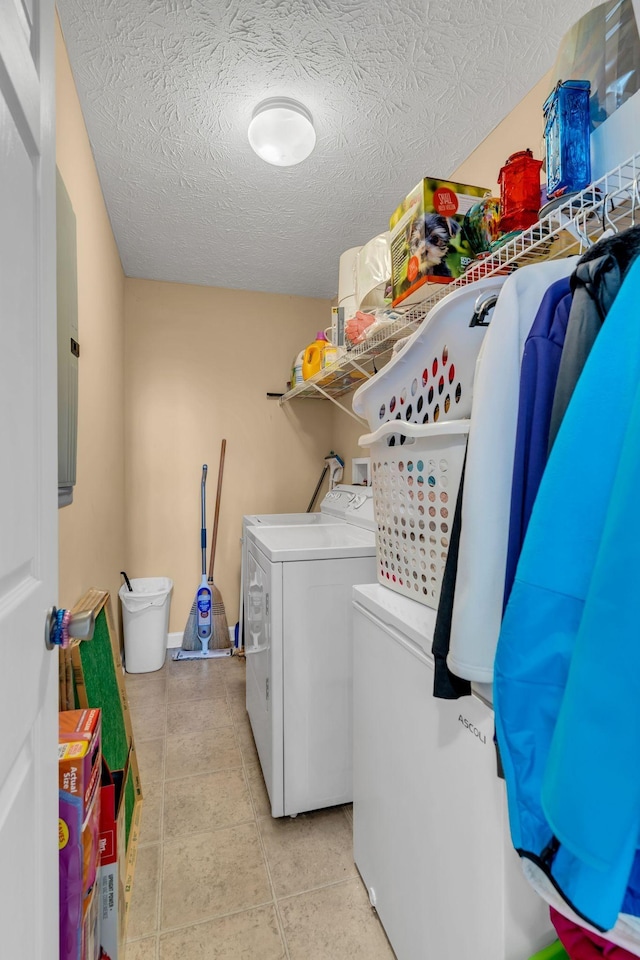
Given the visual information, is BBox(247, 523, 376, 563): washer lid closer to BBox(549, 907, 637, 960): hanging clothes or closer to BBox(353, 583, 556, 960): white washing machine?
BBox(353, 583, 556, 960): white washing machine

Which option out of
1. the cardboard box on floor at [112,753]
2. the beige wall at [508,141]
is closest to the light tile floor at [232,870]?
the cardboard box on floor at [112,753]

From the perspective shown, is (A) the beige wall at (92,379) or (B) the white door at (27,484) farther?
(A) the beige wall at (92,379)

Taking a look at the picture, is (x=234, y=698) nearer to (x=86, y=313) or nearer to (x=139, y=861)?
(x=139, y=861)

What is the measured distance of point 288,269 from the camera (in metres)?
3.10

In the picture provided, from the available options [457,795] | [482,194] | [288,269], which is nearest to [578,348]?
[457,795]

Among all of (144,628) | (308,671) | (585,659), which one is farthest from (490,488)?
(144,628)

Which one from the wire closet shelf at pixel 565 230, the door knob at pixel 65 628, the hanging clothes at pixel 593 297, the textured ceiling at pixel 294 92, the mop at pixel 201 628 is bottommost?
the mop at pixel 201 628

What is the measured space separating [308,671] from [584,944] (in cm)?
112

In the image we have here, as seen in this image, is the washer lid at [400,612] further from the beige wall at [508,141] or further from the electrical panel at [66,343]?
the beige wall at [508,141]

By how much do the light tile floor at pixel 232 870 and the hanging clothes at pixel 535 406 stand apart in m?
1.28

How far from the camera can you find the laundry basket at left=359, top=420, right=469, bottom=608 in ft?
3.05

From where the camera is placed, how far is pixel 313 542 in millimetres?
1873

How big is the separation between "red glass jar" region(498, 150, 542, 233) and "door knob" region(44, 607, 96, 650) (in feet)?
3.94

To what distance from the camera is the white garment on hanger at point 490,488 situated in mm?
681
